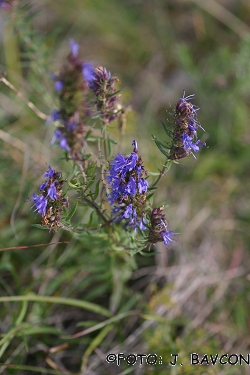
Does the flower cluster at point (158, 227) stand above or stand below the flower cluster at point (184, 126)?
below

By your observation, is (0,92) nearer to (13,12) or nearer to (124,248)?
(13,12)

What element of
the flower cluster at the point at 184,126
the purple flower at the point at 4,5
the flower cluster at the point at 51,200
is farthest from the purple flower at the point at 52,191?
the purple flower at the point at 4,5

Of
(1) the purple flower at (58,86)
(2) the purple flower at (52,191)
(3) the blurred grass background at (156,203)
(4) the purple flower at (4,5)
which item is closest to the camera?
(1) the purple flower at (58,86)

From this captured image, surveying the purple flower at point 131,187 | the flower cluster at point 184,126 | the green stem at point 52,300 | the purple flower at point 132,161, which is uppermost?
the flower cluster at point 184,126

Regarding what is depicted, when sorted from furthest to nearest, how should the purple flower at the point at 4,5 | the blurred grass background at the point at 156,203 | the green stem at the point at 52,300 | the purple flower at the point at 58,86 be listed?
the blurred grass background at the point at 156,203
the purple flower at the point at 4,5
the green stem at the point at 52,300
the purple flower at the point at 58,86

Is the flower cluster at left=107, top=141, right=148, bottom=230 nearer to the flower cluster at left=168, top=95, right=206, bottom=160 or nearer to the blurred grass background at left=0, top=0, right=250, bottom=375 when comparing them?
the flower cluster at left=168, top=95, right=206, bottom=160

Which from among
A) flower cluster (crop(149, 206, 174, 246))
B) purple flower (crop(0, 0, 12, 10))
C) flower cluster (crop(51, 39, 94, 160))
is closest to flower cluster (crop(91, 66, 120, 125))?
flower cluster (crop(51, 39, 94, 160))

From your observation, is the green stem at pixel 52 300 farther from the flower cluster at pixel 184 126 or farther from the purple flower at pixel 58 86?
the purple flower at pixel 58 86
